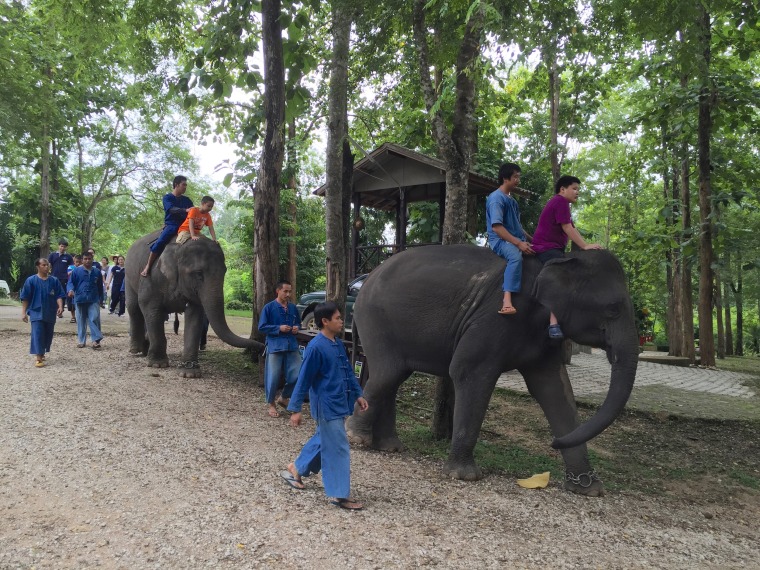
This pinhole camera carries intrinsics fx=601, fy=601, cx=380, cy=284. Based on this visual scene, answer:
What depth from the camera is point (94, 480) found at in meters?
5.07

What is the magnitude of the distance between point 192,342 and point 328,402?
19.4 feet

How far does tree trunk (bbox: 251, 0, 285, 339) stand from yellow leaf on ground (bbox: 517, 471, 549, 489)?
5369 mm

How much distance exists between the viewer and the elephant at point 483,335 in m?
5.50

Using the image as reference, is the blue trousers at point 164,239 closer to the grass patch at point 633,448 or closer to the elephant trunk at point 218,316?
the elephant trunk at point 218,316

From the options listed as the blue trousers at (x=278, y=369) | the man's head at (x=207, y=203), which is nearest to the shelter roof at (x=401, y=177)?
the man's head at (x=207, y=203)

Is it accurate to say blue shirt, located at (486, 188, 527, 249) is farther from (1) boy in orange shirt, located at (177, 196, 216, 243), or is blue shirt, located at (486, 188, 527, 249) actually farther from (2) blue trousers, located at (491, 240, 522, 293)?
(1) boy in orange shirt, located at (177, 196, 216, 243)

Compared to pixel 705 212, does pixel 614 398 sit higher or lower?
lower

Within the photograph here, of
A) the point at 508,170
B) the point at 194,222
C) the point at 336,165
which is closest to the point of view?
the point at 508,170

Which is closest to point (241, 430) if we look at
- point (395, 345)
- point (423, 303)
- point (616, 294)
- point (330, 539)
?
point (395, 345)

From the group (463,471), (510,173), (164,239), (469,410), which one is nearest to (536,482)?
(463,471)

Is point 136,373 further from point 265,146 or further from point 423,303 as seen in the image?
point 423,303

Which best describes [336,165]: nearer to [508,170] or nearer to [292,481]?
[508,170]

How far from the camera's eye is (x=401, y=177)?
13.2 m

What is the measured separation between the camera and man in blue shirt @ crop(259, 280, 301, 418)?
25.7ft
